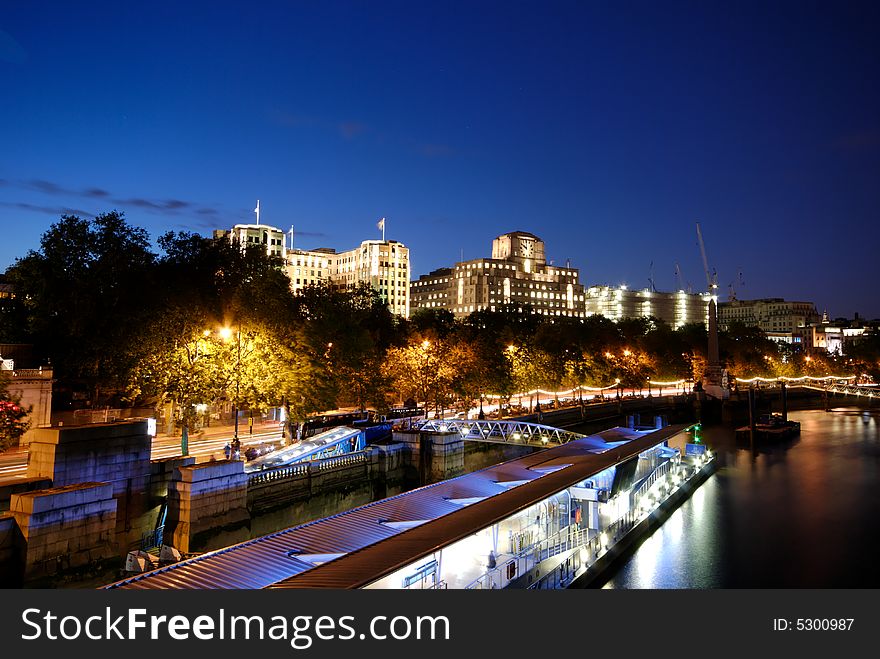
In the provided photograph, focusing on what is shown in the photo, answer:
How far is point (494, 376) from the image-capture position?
217 feet

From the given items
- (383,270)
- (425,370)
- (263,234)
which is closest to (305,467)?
(425,370)

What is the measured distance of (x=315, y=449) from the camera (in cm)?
3738

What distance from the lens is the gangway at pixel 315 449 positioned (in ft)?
113

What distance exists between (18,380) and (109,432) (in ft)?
54.9

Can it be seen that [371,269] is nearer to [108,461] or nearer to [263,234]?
[263,234]

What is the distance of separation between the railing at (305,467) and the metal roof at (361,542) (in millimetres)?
11820

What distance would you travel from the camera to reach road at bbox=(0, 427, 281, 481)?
29.6 m

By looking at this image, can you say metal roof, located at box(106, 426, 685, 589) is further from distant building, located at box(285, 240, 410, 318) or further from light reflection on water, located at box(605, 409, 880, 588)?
distant building, located at box(285, 240, 410, 318)

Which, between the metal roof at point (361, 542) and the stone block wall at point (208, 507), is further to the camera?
the stone block wall at point (208, 507)

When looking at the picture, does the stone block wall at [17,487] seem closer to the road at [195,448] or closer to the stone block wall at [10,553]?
the stone block wall at [10,553]

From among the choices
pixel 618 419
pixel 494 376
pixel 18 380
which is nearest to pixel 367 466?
pixel 18 380

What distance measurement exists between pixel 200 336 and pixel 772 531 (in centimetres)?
3791

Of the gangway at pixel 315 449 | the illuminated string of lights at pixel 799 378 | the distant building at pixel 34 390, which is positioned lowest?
the gangway at pixel 315 449

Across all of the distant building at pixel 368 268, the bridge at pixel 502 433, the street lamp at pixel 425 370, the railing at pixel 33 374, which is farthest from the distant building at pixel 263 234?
the railing at pixel 33 374
